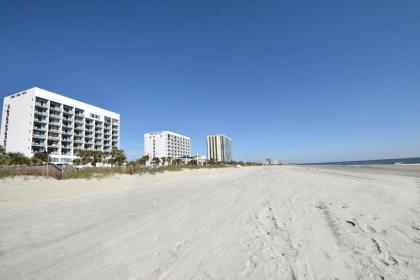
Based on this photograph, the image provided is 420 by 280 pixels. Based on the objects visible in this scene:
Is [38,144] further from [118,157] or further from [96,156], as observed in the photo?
[118,157]

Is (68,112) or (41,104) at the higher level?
(41,104)

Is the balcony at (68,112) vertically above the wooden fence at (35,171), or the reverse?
the balcony at (68,112)

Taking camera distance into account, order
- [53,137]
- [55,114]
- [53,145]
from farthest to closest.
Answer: [55,114] → [53,137] → [53,145]

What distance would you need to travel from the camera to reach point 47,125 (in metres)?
64.6

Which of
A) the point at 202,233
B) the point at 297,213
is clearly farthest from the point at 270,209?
the point at 202,233

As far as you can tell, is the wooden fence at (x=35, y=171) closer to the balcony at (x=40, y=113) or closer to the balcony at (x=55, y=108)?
the balcony at (x=40, y=113)

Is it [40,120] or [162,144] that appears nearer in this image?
[40,120]

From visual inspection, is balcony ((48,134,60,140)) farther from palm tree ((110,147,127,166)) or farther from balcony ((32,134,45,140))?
palm tree ((110,147,127,166))

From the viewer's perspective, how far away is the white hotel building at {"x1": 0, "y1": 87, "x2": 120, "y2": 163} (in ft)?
201

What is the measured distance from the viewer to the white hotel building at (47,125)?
61.2m

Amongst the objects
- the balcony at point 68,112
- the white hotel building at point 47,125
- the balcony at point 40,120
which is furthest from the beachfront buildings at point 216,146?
the balcony at point 40,120

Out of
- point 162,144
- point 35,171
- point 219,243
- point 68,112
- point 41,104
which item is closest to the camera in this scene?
point 219,243

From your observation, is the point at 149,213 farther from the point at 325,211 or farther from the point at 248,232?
the point at 325,211

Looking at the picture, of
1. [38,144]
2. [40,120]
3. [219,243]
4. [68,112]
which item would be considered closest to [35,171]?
[219,243]
